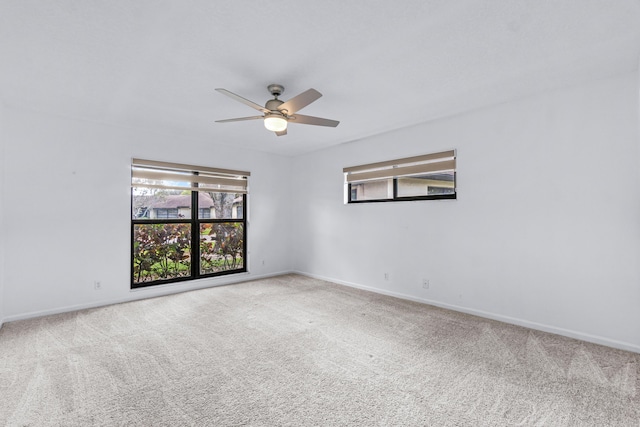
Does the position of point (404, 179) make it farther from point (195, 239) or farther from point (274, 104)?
point (195, 239)

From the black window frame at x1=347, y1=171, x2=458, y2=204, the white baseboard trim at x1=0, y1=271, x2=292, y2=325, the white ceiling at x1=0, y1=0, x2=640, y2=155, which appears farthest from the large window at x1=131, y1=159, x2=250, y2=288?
the black window frame at x1=347, y1=171, x2=458, y2=204

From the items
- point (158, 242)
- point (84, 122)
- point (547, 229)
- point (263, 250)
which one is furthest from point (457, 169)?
point (84, 122)

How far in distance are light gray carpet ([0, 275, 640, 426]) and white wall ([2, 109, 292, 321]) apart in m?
A: 0.38

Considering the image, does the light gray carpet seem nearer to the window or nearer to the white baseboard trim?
the white baseboard trim

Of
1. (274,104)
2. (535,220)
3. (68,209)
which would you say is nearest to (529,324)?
(535,220)

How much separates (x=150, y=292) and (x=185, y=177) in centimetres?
172

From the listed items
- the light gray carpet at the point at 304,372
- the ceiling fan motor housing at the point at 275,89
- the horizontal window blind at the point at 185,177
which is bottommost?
the light gray carpet at the point at 304,372

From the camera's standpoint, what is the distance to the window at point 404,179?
12.9ft

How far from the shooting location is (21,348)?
2729mm

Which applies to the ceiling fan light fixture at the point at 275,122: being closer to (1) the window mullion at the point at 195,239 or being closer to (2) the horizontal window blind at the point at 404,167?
(2) the horizontal window blind at the point at 404,167

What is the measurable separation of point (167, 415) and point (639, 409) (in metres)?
2.81

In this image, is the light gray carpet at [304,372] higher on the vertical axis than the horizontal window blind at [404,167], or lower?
lower

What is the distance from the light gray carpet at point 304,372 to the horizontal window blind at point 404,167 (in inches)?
69.7

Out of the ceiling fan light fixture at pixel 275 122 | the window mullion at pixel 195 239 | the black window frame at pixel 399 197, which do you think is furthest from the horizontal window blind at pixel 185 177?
the ceiling fan light fixture at pixel 275 122
